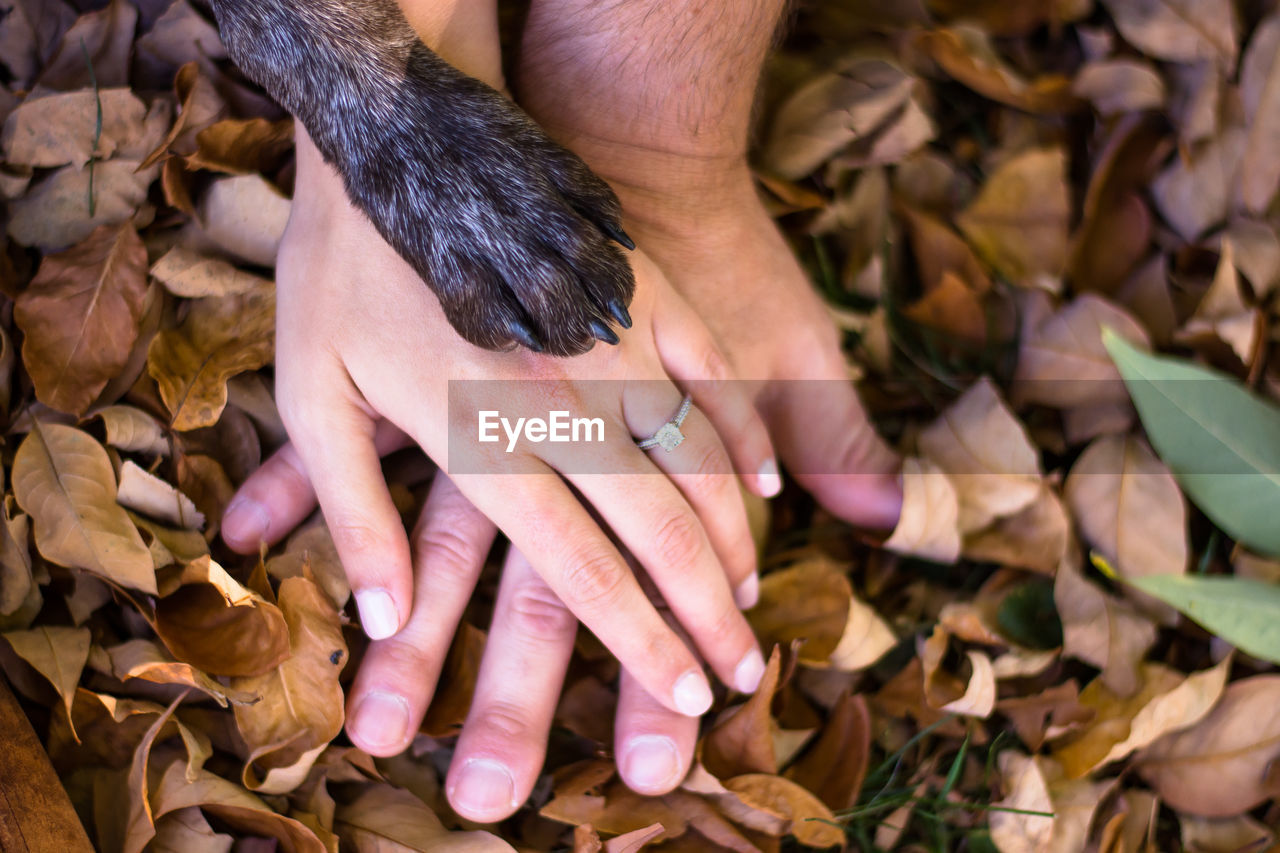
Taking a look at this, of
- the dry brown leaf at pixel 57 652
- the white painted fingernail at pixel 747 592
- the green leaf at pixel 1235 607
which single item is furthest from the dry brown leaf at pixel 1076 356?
the dry brown leaf at pixel 57 652

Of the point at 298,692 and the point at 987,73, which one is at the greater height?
the point at 987,73

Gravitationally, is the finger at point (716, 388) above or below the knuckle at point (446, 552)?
above

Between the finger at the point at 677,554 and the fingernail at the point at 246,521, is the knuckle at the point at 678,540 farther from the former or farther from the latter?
the fingernail at the point at 246,521

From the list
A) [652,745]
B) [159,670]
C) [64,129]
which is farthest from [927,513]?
[64,129]

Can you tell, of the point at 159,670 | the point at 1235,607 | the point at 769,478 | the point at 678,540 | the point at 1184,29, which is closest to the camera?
the point at 1235,607

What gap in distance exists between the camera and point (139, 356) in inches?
45.0

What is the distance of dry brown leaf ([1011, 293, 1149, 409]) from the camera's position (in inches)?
49.3

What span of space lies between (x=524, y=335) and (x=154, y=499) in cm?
55

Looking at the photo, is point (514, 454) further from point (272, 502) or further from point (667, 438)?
point (272, 502)

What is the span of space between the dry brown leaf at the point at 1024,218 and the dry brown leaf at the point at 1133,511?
32cm

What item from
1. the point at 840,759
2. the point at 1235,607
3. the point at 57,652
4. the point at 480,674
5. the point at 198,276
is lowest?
the point at 840,759

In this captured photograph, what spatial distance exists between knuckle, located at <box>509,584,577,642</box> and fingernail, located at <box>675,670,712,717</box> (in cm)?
17

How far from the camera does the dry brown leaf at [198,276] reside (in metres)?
1.14

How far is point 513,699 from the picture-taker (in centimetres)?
114
